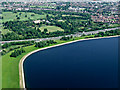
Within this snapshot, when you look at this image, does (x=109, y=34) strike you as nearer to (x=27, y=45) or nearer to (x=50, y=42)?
(x=50, y=42)

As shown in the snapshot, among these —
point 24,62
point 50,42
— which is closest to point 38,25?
point 50,42

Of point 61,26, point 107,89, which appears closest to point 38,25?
point 61,26

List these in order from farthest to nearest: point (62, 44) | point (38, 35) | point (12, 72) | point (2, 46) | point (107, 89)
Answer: point (38, 35) < point (62, 44) < point (2, 46) < point (12, 72) < point (107, 89)

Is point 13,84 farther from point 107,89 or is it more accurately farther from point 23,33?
point 23,33

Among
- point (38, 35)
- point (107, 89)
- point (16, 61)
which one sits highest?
point (38, 35)

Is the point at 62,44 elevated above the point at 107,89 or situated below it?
above

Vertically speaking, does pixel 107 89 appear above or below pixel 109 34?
below

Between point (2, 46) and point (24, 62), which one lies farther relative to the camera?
point (2, 46)

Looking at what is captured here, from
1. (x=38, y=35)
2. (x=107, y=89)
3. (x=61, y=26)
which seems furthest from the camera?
(x=61, y=26)

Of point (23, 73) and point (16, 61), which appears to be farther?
point (16, 61)
